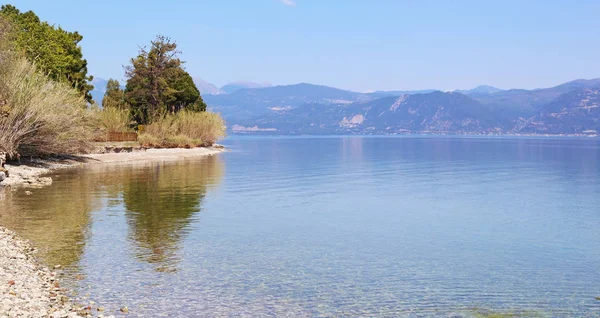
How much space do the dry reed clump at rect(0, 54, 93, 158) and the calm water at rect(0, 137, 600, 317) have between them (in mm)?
7690

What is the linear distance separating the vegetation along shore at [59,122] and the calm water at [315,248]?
1265mm

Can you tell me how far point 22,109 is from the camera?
4291 cm

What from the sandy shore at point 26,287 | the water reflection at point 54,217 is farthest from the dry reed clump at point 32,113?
the sandy shore at point 26,287

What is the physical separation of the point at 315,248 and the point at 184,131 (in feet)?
244

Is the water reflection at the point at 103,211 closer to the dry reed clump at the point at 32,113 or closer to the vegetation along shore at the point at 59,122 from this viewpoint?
the vegetation along shore at the point at 59,122

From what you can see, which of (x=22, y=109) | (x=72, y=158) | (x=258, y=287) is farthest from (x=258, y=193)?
(x=72, y=158)

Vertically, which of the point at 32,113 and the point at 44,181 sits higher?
the point at 32,113

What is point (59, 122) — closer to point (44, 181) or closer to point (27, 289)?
point (44, 181)

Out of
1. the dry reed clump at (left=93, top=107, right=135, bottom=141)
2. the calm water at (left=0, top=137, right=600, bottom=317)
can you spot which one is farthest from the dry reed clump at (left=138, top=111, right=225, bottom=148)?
the calm water at (left=0, top=137, right=600, bottom=317)

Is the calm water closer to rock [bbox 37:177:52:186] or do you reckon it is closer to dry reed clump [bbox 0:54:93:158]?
rock [bbox 37:177:52:186]

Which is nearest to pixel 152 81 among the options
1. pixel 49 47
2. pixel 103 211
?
pixel 49 47

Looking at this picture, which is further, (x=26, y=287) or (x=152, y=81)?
(x=152, y=81)

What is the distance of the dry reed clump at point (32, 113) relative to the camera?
42.0 meters

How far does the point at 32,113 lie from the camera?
143 feet
